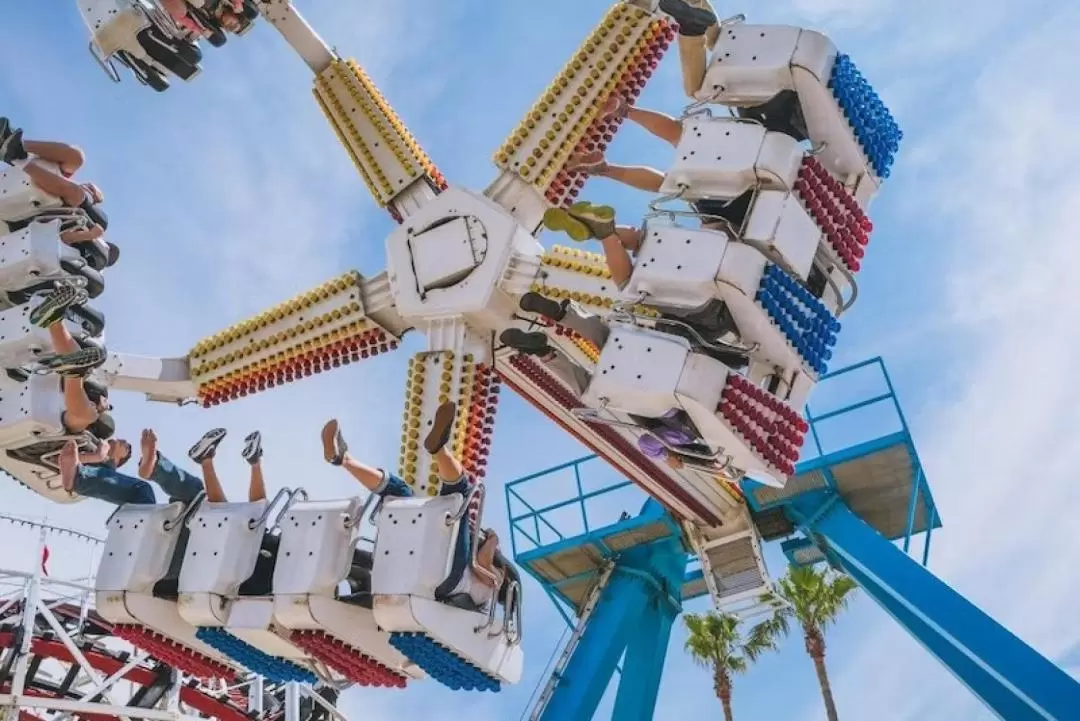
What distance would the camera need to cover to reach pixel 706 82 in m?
8.30

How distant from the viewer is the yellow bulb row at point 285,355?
1041cm

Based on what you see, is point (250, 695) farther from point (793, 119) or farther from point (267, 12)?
point (793, 119)

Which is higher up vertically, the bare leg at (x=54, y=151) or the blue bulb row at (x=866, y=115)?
the blue bulb row at (x=866, y=115)

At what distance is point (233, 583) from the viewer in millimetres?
8320

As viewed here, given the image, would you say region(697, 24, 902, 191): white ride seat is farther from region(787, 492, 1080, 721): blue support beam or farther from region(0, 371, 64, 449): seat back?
region(787, 492, 1080, 721): blue support beam

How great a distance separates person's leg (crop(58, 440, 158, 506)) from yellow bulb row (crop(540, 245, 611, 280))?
3422 millimetres

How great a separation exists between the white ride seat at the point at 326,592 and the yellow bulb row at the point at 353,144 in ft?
11.2

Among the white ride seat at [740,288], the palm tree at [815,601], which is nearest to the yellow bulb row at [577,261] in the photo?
the white ride seat at [740,288]

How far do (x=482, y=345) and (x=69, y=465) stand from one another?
314cm

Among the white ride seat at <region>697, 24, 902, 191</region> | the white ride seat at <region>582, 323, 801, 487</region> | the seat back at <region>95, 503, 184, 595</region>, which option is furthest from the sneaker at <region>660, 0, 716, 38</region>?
the seat back at <region>95, 503, 184, 595</region>

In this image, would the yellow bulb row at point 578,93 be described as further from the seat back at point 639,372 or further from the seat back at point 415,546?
the seat back at point 415,546

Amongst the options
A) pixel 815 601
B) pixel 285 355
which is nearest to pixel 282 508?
pixel 285 355

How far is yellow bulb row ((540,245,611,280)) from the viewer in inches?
373

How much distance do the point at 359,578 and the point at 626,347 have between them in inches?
96.2
